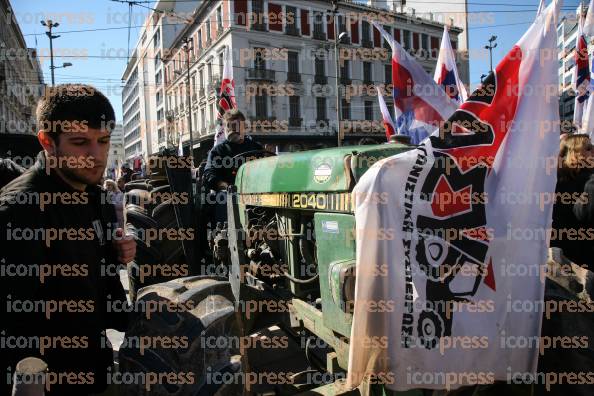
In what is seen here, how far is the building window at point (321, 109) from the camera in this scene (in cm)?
3462

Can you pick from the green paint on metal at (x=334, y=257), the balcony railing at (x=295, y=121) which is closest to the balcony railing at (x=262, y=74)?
the balcony railing at (x=295, y=121)

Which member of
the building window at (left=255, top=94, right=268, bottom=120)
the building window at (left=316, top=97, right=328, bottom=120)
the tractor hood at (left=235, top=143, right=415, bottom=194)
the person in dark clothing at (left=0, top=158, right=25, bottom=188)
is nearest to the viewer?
the tractor hood at (left=235, top=143, right=415, bottom=194)

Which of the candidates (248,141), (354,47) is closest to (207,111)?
(354,47)

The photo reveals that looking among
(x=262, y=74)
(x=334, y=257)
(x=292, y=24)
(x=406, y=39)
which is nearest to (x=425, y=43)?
(x=406, y=39)

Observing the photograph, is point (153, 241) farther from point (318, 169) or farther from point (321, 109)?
point (321, 109)

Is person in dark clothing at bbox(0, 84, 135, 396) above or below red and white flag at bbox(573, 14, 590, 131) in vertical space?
below

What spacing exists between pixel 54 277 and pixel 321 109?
113ft

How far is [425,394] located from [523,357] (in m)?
0.47

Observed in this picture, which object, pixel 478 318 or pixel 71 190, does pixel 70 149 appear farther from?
pixel 478 318

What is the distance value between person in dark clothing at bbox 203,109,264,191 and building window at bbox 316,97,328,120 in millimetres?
30287

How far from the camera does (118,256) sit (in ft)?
6.32

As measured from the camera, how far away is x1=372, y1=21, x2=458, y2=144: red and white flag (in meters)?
4.64

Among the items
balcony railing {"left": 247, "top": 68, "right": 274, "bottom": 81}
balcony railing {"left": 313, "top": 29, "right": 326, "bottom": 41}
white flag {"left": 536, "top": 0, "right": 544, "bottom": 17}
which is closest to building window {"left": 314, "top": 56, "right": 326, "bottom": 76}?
balcony railing {"left": 313, "top": 29, "right": 326, "bottom": 41}

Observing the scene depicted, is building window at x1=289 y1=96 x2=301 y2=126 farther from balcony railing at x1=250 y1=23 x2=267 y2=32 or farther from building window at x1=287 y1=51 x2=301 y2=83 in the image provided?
balcony railing at x1=250 y1=23 x2=267 y2=32
